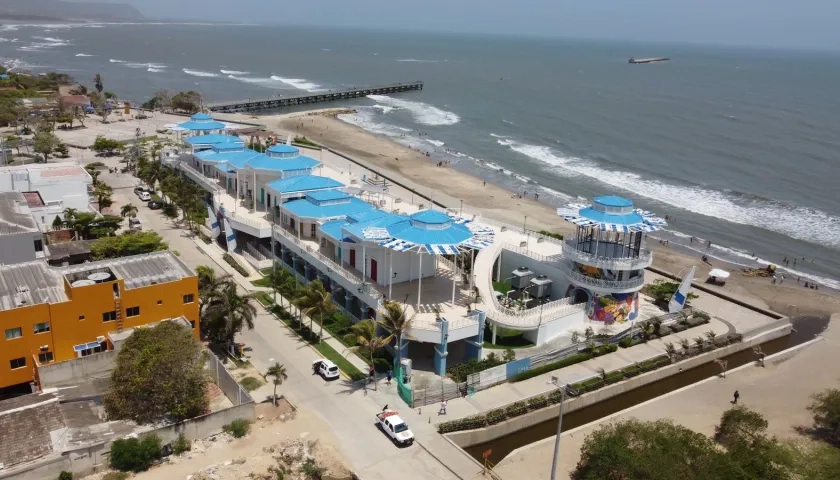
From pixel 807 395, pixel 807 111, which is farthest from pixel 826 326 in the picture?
pixel 807 111

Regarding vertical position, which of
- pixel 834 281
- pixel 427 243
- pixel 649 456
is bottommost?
pixel 834 281

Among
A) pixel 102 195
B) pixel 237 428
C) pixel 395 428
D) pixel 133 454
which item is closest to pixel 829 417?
pixel 395 428

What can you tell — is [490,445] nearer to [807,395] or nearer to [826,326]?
[807,395]

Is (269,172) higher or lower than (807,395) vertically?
higher

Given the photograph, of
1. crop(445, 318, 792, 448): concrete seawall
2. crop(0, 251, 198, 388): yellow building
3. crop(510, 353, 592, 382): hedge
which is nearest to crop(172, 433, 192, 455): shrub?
crop(0, 251, 198, 388): yellow building

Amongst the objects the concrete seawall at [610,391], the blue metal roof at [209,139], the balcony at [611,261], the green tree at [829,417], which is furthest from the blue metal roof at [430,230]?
the blue metal roof at [209,139]

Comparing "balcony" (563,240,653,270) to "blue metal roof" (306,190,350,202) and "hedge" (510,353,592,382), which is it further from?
"blue metal roof" (306,190,350,202)
